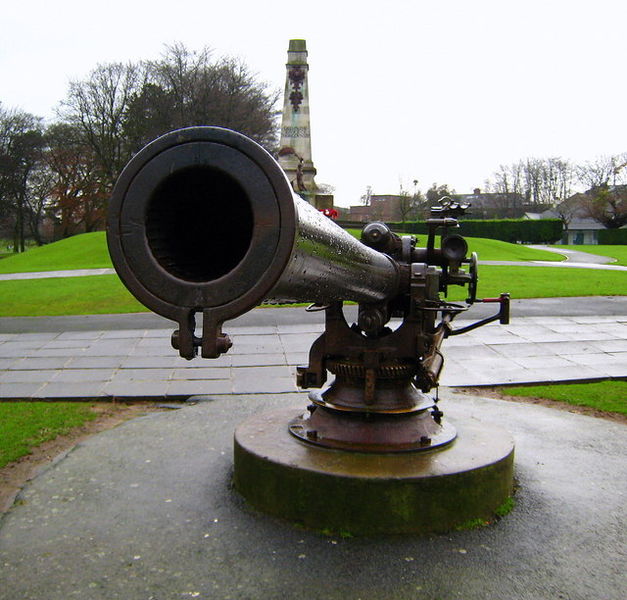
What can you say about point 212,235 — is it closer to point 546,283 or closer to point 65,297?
point 65,297

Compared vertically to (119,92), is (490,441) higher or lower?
lower

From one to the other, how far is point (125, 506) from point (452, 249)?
258 centimetres

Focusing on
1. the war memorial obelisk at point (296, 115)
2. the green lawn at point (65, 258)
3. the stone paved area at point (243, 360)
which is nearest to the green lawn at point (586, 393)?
the stone paved area at point (243, 360)

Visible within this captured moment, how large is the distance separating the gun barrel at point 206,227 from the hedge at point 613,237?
63264 mm

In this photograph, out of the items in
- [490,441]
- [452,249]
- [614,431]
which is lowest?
[614,431]

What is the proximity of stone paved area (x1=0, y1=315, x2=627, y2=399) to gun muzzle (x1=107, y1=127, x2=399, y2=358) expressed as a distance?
5037mm

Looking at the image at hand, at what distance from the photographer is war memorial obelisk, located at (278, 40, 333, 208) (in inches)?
1131

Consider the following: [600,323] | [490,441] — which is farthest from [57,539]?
[600,323]

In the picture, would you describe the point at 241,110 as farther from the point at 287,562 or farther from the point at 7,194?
the point at 287,562

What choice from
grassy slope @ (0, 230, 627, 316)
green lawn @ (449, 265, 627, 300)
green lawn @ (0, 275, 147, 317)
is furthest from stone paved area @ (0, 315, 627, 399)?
green lawn @ (449, 265, 627, 300)

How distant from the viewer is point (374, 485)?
3.55 meters

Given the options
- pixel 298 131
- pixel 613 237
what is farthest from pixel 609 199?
pixel 298 131

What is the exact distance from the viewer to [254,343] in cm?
956

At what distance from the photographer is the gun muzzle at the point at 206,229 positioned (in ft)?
6.33
